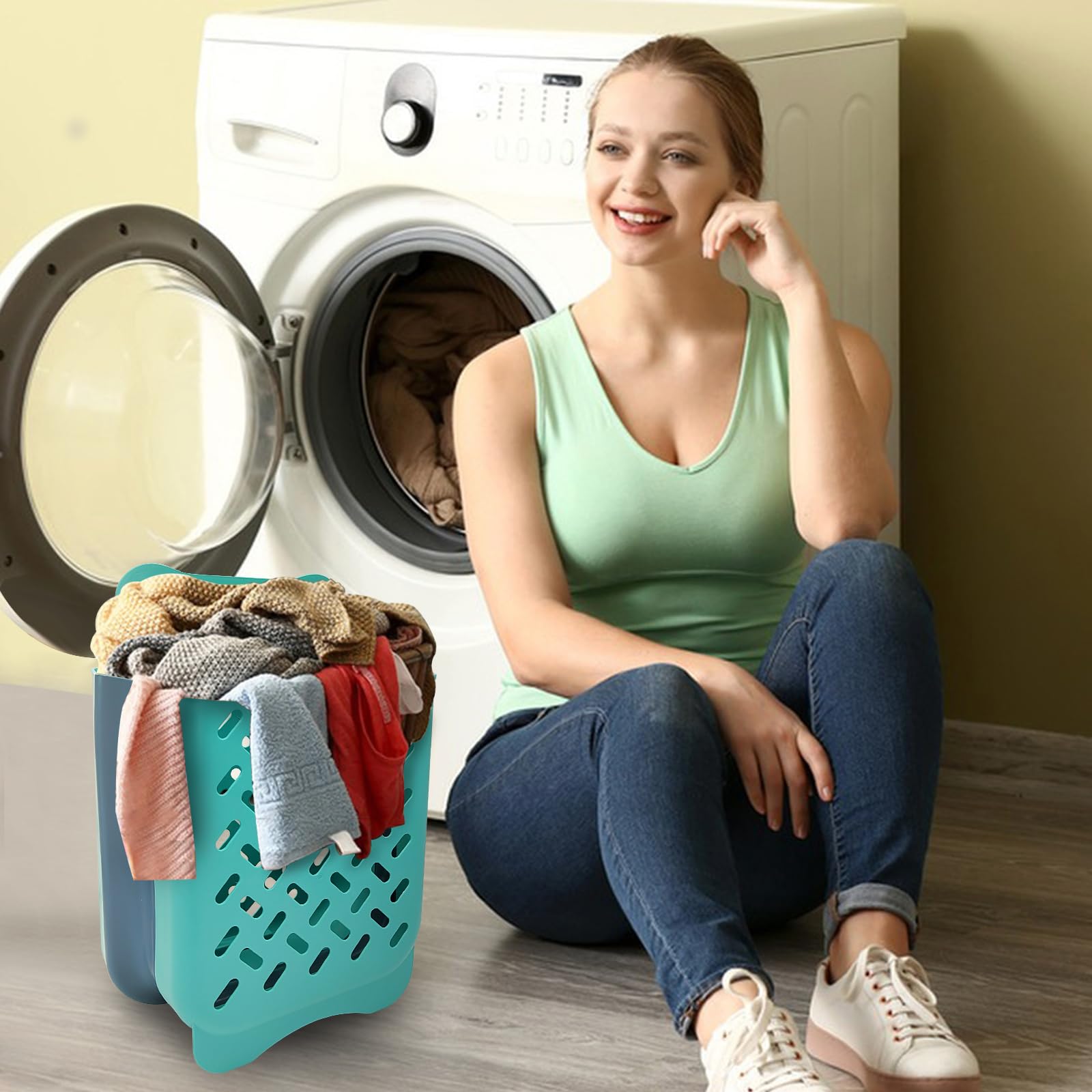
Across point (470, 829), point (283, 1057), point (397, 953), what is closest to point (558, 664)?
point (470, 829)

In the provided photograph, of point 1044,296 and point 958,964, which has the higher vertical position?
point 1044,296

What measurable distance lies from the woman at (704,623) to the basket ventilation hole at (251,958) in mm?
237

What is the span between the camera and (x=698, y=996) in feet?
4.74

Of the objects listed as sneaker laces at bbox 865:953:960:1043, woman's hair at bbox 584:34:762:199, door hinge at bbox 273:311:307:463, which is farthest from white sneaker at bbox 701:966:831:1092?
door hinge at bbox 273:311:307:463

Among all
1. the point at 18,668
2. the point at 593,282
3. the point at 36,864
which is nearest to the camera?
the point at 593,282

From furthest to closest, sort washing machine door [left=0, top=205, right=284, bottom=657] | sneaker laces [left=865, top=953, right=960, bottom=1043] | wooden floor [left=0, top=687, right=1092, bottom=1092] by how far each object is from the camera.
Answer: washing machine door [left=0, top=205, right=284, bottom=657] → wooden floor [left=0, top=687, right=1092, bottom=1092] → sneaker laces [left=865, top=953, right=960, bottom=1043]

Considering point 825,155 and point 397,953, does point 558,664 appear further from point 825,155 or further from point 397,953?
point 825,155

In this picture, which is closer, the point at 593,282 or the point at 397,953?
the point at 397,953

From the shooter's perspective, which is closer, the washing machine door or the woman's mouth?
the woman's mouth

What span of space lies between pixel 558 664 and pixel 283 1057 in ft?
1.37

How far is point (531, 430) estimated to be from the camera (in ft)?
5.79

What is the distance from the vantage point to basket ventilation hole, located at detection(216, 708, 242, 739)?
1548mm

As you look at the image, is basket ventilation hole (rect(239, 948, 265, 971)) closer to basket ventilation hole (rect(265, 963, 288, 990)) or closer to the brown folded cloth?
basket ventilation hole (rect(265, 963, 288, 990))

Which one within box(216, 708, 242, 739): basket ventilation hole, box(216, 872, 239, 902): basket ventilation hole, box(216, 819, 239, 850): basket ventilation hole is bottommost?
box(216, 872, 239, 902): basket ventilation hole
